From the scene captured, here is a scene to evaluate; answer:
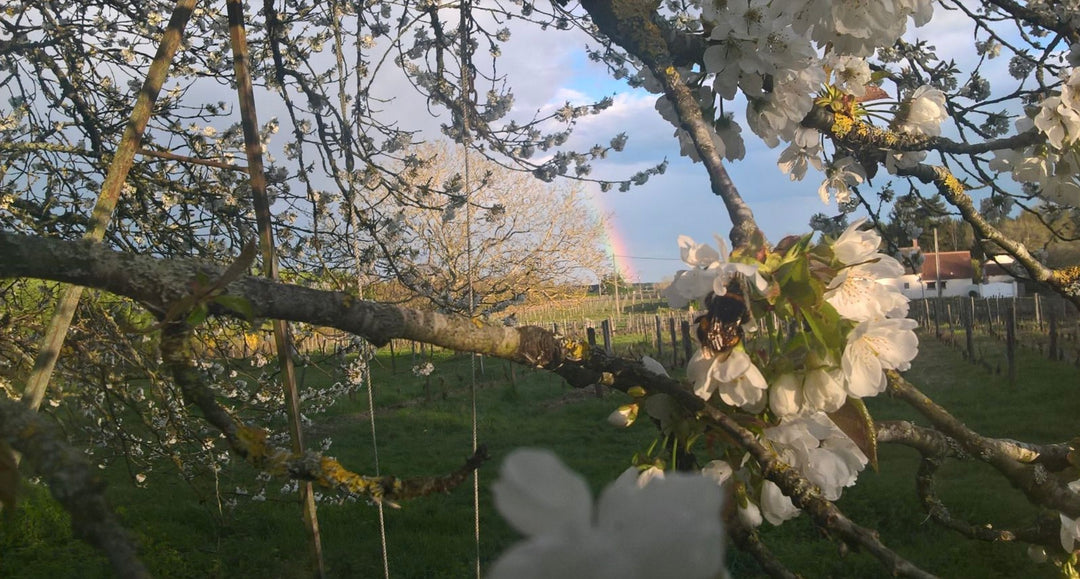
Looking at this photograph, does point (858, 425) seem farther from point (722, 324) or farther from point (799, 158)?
point (799, 158)

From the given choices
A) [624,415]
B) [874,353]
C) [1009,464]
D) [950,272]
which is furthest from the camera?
[950,272]

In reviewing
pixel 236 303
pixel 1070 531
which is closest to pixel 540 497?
pixel 236 303

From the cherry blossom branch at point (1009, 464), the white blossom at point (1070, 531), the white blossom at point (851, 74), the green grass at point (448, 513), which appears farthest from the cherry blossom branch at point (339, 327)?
the green grass at point (448, 513)

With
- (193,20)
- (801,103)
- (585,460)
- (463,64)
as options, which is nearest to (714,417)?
(801,103)

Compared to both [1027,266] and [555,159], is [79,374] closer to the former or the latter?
[555,159]

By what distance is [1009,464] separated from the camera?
1.16 m

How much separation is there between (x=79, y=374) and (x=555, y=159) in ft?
7.78

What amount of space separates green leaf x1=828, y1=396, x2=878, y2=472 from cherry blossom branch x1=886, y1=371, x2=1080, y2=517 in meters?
0.20

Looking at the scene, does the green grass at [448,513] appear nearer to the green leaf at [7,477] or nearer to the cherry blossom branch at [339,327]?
the cherry blossom branch at [339,327]

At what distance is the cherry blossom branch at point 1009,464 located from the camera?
3.62ft

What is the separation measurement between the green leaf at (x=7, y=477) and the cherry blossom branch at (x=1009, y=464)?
3.44ft

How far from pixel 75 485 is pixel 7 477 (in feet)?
0.35

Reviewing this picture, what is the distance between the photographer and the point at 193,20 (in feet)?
11.6

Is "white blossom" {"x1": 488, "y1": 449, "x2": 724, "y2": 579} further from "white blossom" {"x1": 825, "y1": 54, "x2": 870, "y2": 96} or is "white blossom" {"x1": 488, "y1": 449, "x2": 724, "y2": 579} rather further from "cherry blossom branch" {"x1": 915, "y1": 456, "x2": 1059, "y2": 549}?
"white blossom" {"x1": 825, "y1": 54, "x2": 870, "y2": 96}
